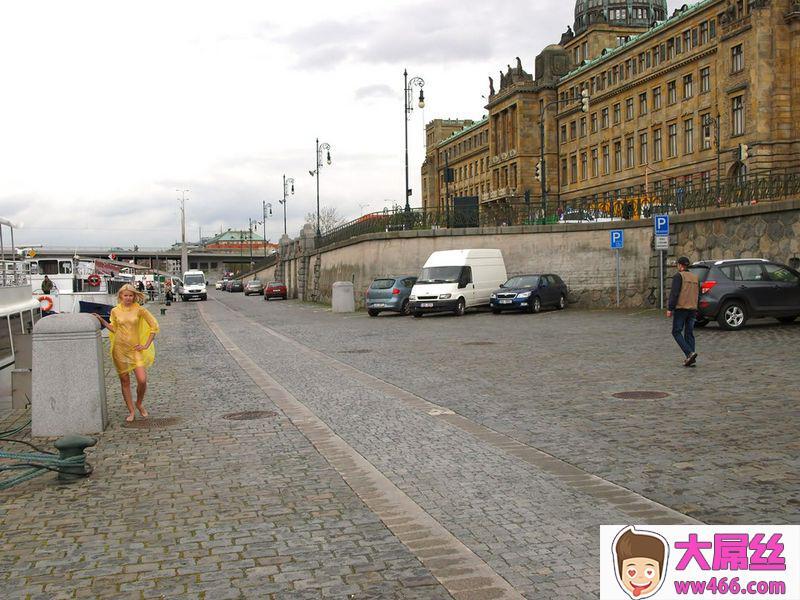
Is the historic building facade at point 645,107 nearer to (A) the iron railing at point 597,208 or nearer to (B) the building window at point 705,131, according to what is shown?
(B) the building window at point 705,131

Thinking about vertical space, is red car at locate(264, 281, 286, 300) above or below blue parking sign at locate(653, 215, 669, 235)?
below

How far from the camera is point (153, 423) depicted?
380 inches

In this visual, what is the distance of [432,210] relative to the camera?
40.9 m

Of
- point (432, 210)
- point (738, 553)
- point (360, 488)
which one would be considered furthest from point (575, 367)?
point (432, 210)

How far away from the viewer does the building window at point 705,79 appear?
68.9m

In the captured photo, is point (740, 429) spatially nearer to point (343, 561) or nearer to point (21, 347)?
point (343, 561)

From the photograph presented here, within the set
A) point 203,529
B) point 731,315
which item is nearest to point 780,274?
point 731,315

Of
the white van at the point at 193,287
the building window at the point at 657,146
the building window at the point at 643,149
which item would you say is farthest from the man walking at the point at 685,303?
the building window at the point at 643,149

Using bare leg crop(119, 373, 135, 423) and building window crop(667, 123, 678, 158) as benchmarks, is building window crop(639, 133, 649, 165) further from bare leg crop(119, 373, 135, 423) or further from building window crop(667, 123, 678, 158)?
bare leg crop(119, 373, 135, 423)

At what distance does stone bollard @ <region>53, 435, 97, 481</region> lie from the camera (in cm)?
682

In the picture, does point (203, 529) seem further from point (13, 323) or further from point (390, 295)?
point (390, 295)

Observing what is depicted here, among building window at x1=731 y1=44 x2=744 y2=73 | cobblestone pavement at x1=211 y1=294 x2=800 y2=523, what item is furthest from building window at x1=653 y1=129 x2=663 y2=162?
cobblestone pavement at x1=211 y1=294 x2=800 y2=523

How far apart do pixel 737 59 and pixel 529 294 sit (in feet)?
134

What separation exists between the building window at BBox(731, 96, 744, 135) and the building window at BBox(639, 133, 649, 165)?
1582cm
